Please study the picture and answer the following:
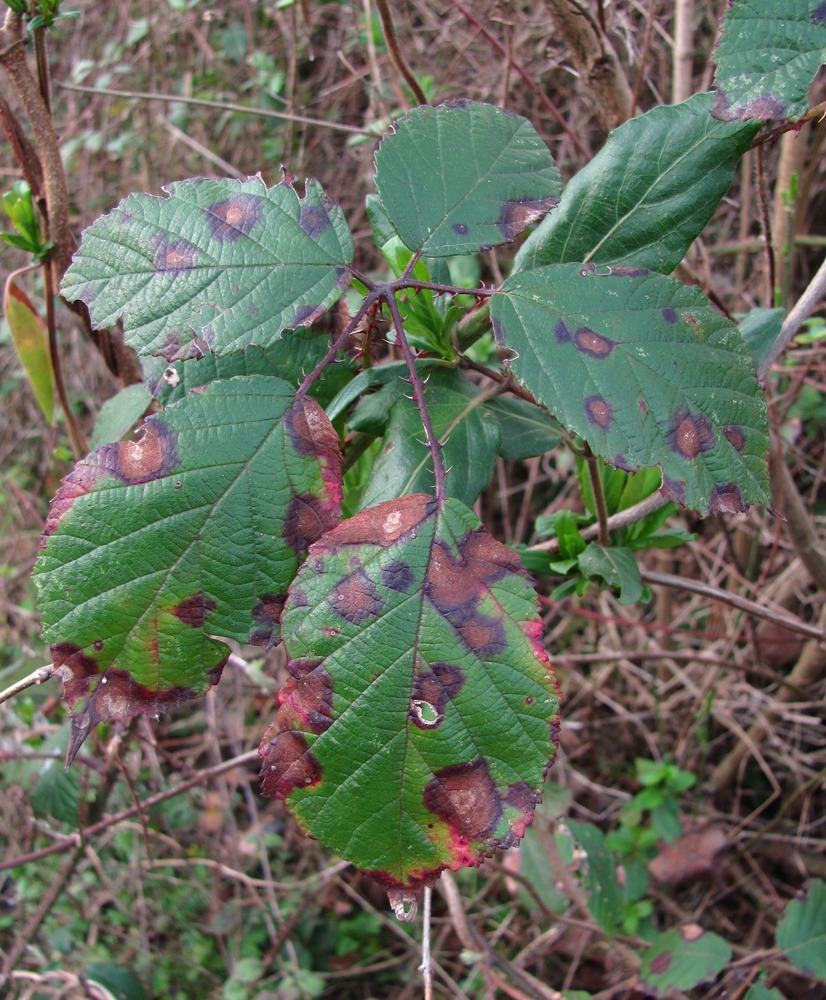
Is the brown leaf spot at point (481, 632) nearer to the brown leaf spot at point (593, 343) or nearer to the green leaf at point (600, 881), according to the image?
the brown leaf spot at point (593, 343)

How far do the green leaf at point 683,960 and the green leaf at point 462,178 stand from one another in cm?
137

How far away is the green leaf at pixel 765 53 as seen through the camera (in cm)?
70

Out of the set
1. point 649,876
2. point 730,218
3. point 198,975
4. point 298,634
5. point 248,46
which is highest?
point 248,46

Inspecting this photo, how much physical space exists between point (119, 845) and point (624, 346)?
225 centimetres

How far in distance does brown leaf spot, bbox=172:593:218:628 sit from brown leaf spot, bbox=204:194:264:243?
32cm

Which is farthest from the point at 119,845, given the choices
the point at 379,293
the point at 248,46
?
the point at 248,46

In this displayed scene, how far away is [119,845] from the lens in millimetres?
2344

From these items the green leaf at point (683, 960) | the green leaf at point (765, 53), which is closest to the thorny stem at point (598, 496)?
the green leaf at point (765, 53)

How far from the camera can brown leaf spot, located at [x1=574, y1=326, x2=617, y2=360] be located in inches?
26.7

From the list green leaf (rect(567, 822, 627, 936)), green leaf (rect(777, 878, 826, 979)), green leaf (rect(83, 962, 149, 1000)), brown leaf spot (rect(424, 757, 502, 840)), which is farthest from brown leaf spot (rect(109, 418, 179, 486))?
green leaf (rect(83, 962, 149, 1000))

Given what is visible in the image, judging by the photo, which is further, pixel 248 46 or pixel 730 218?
pixel 248 46

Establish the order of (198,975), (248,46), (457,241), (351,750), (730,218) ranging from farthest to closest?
(248,46)
(730,218)
(198,975)
(457,241)
(351,750)

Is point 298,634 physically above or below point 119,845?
above

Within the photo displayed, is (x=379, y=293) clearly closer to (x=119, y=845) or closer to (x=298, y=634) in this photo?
(x=298, y=634)
